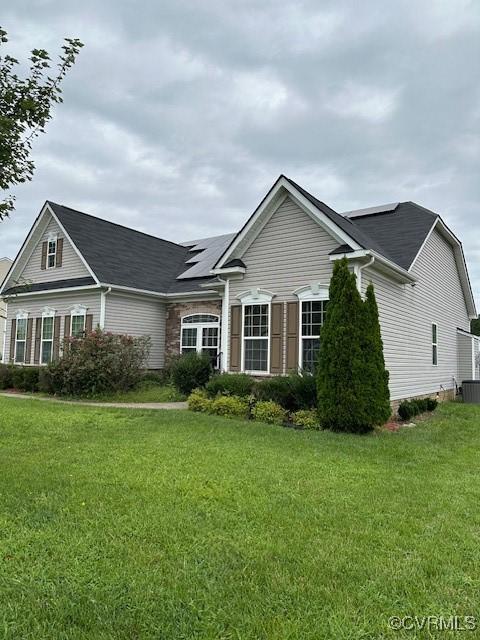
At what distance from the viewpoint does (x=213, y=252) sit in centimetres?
2120

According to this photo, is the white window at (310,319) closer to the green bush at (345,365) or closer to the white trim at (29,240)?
the green bush at (345,365)

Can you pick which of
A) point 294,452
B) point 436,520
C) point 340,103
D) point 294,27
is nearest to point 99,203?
point 340,103

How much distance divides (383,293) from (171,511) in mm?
9075

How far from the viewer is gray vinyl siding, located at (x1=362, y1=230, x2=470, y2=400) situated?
12.0 m

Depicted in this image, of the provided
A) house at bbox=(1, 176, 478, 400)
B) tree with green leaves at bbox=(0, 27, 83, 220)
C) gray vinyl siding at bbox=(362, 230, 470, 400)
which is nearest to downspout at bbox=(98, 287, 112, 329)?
house at bbox=(1, 176, 478, 400)

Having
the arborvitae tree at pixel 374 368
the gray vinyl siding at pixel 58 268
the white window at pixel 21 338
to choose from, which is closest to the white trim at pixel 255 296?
the arborvitae tree at pixel 374 368

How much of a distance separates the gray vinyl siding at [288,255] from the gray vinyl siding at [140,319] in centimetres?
580

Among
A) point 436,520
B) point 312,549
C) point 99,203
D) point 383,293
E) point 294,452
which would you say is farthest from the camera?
point 99,203

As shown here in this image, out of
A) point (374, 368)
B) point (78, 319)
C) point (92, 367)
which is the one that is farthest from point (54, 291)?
point (374, 368)

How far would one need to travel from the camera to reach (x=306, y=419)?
31.7 feet

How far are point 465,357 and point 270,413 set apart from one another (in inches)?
522

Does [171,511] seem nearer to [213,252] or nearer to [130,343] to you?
[130,343]

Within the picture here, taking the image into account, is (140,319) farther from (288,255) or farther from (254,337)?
(288,255)

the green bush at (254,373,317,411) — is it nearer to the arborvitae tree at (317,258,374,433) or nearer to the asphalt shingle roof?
the arborvitae tree at (317,258,374,433)
